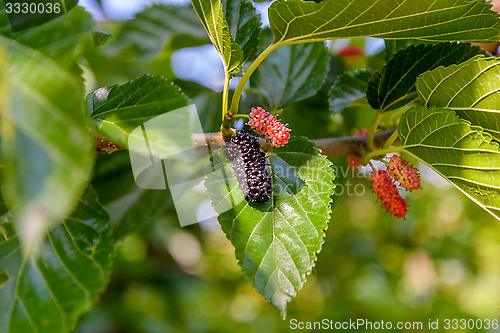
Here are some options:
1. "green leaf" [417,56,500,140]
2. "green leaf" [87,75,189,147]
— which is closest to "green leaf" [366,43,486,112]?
"green leaf" [417,56,500,140]

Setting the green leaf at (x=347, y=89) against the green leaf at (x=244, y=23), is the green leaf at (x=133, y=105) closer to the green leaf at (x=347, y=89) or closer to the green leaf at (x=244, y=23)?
the green leaf at (x=244, y=23)

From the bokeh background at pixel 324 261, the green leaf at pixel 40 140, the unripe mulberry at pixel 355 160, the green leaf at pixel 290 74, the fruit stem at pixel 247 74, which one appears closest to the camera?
the green leaf at pixel 40 140

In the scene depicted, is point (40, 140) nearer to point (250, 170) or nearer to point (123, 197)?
point (250, 170)

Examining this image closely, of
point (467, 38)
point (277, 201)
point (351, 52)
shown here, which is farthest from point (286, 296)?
point (351, 52)

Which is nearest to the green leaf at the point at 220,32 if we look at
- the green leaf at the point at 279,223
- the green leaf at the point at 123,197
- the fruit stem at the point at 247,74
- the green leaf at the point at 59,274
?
the fruit stem at the point at 247,74

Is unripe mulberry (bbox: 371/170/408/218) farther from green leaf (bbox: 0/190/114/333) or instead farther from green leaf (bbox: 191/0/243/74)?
green leaf (bbox: 0/190/114/333)

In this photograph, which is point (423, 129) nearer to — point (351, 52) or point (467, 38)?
point (467, 38)
